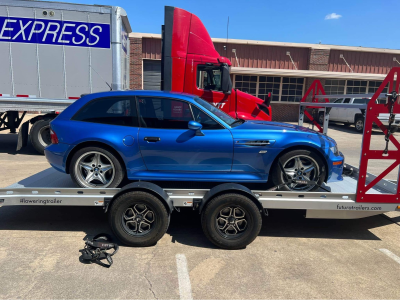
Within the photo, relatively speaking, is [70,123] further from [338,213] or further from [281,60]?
[281,60]

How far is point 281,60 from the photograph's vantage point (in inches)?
790

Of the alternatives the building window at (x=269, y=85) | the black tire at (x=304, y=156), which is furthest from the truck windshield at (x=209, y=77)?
the building window at (x=269, y=85)

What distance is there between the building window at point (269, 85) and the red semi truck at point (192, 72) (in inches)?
541

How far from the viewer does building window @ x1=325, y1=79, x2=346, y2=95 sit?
2112 centimetres

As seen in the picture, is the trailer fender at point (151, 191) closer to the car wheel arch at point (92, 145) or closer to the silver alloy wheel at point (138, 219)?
the silver alloy wheel at point (138, 219)

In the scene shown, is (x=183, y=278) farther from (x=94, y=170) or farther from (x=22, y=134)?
(x=22, y=134)

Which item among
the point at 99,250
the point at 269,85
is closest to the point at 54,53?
the point at 99,250

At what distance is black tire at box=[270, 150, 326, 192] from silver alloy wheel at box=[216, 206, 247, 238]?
75 centimetres

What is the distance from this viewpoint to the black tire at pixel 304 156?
405 centimetres

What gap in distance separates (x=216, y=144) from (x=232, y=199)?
2.55 ft

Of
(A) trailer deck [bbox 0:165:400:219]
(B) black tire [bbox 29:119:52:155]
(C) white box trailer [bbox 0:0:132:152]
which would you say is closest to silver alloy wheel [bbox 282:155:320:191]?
(A) trailer deck [bbox 0:165:400:219]

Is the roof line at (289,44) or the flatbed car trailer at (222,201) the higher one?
the roof line at (289,44)

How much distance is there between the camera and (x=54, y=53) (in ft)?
27.1

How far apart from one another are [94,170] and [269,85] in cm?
1807
